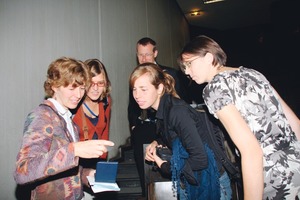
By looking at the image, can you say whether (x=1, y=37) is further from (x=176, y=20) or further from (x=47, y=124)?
(x=176, y=20)

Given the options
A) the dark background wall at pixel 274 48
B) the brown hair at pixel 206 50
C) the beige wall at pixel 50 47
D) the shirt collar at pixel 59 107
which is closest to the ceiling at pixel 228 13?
the dark background wall at pixel 274 48

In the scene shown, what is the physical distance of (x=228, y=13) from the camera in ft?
32.1

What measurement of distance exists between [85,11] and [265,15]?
9.50 meters

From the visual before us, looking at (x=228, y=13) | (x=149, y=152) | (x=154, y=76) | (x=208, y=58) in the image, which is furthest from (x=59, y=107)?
(x=228, y=13)

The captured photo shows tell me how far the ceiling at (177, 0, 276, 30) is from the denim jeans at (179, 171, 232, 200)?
772 centimetres

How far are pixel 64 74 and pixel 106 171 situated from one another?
0.75 metres

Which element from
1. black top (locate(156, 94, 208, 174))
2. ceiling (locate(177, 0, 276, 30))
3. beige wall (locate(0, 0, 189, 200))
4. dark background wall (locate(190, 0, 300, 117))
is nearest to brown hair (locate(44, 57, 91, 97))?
beige wall (locate(0, 0, 189, 200))

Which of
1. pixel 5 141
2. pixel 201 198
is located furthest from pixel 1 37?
pixel 201 198

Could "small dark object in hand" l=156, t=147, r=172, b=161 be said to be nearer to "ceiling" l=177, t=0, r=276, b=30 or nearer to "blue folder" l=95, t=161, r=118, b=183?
"blue folder" l=95, t=161, r=118, b=183

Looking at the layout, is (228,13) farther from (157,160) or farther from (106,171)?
(106,171)

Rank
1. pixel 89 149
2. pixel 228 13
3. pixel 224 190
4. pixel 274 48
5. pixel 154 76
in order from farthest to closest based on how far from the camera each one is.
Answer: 1. pixel 228 13
2. pixel 274 48
3. pixel 154 76
4. pixel 224 190
5. pixel 89 149

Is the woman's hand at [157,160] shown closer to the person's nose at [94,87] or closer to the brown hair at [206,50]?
the brown hair at [206,50]

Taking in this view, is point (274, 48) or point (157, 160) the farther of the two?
point (274, 48)

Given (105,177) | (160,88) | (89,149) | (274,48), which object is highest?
(274,48)
